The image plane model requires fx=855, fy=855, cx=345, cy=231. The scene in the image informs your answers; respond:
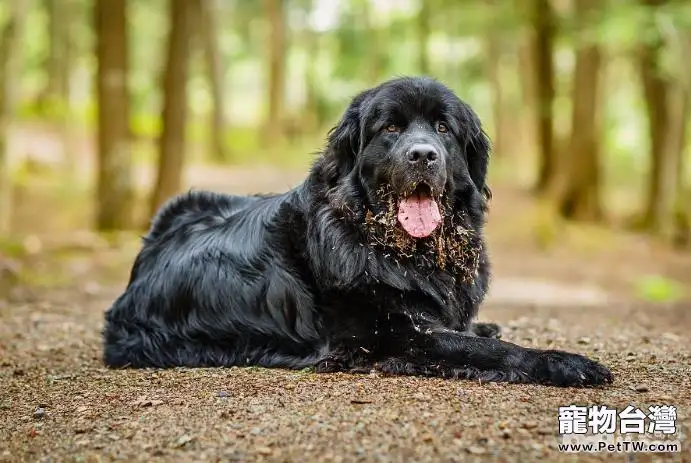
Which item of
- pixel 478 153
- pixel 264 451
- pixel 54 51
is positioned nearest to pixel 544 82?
pixel 478 153

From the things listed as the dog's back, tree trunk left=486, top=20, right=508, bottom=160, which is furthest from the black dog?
tree trunk left=486, top=20, right=508, bottom=160

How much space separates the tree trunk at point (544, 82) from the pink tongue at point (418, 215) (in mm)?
15916

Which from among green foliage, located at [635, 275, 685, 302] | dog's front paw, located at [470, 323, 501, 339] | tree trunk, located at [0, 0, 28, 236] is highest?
tree trunk, located at [0, 0, 28, 236]

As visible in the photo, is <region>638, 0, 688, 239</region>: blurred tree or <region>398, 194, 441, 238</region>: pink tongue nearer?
<region>398, 194, 441, 238</region>: pink tongue

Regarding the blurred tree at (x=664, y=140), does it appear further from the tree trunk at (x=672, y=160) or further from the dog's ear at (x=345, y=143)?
the dog's ear at (x=345, y=143)

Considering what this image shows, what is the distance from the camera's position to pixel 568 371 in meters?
4.66

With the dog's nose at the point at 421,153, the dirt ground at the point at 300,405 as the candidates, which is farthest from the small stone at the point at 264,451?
the dog's nose at the point at 421,153

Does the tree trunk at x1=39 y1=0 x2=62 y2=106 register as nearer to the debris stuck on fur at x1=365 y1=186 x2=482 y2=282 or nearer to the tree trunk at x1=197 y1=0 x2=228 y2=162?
the tree trunk at x1=197 y1=0 x2=228 y2=162

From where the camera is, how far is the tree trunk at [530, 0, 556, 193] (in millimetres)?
20547

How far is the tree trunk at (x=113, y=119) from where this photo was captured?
14.8 m

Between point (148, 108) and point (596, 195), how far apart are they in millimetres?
25552

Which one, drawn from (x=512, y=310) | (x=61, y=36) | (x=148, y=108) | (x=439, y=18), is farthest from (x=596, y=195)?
(x=148, y=108)

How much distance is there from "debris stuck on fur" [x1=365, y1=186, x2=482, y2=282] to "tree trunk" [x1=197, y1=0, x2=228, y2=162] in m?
24.8

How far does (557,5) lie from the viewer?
2098cm
